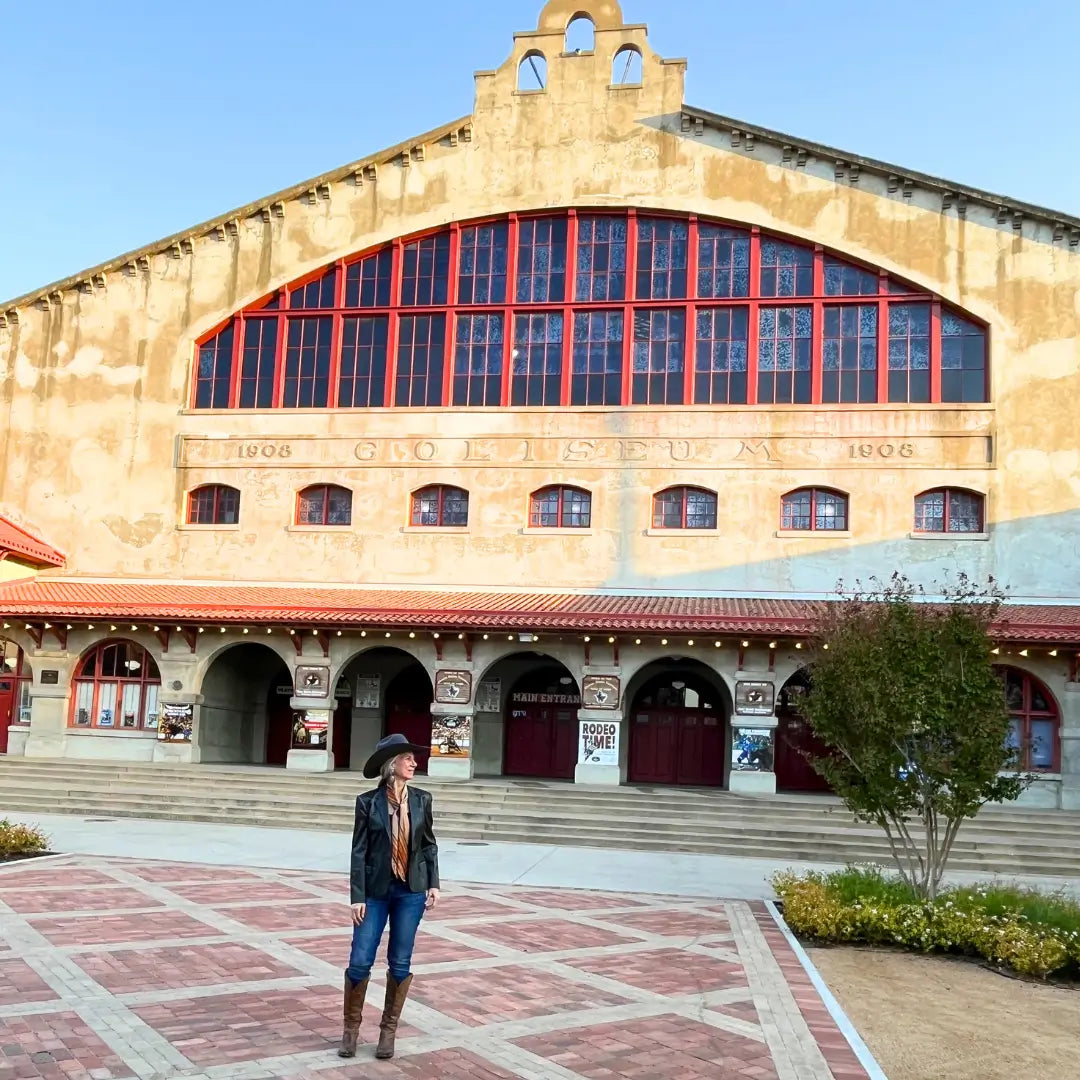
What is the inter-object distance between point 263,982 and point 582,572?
2019cm

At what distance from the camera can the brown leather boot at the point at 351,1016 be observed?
7730 millimetres

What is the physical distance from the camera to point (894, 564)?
→ 92.4ft

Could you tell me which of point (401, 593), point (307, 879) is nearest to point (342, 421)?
point (401, 593)

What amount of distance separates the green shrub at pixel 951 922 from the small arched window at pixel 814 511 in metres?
15.5

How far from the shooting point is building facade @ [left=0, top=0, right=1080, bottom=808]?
91.2 feet

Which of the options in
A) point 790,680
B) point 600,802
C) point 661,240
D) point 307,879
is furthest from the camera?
point 661,240

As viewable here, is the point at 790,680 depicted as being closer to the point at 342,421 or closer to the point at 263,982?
the point at 342,421

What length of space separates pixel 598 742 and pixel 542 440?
7.96 meters

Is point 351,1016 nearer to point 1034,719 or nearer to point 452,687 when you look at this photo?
point 452,687

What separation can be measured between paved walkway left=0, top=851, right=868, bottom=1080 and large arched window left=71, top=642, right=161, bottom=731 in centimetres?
1516

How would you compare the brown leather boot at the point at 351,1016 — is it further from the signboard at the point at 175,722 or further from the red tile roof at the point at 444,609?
the signboard at the point at 175,722

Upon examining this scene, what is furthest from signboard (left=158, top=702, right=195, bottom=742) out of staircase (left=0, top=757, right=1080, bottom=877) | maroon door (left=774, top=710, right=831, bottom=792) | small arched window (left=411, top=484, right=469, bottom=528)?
maroon door (left=774, top=710, right=831, bottom=792)

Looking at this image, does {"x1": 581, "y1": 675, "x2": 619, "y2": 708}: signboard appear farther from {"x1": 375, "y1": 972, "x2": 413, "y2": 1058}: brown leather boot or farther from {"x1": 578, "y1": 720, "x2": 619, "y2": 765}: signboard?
{"x1": 375, "y1": 972, "x2": 413, "y2": 1058}: brown leather boot

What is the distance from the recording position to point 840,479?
28.8 metres
